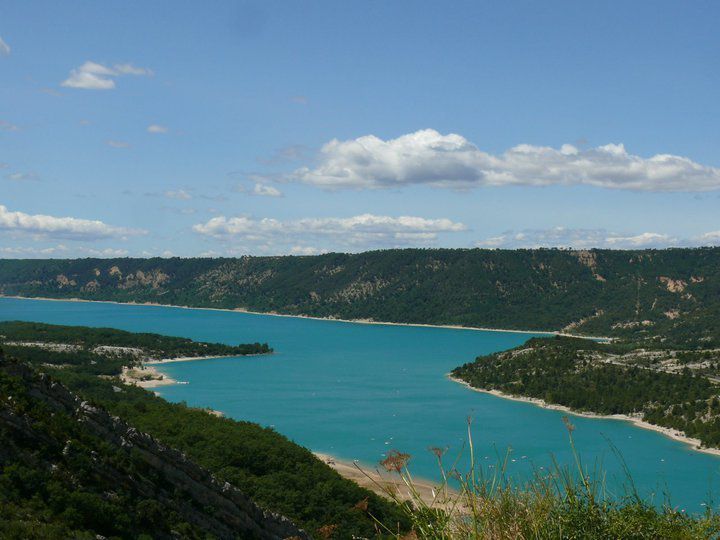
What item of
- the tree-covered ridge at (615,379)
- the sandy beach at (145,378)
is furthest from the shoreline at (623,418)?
the sandy beach at (145,378)

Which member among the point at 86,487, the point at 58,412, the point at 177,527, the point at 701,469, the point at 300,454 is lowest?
the point at 701,469

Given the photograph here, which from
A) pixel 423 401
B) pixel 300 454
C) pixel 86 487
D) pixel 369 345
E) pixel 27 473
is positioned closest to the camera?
pixel 27 473

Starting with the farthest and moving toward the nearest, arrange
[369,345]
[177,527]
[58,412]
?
1. [369,345]
2. [58,412]
3. [177,527]

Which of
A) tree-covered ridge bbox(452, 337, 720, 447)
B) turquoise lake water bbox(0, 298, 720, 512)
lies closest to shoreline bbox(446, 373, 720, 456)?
tree-covered ridge bbox(452, 337, 720, 447)

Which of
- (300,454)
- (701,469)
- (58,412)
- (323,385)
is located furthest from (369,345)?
(58,412)

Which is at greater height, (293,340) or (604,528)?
(604,528)

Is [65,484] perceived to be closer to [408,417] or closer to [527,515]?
[527,515]

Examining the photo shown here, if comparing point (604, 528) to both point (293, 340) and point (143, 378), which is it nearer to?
point (143, 378)
